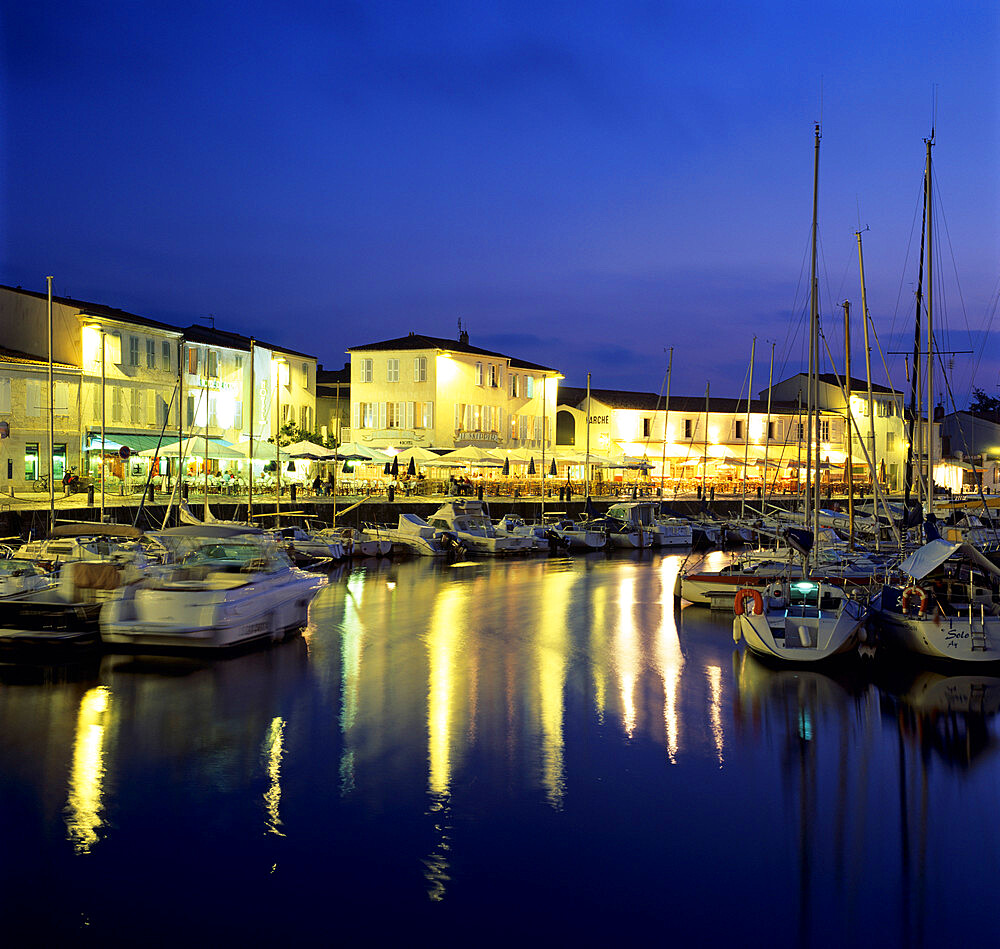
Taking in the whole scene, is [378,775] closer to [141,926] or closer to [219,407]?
[141,926]

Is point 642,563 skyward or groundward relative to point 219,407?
groundward

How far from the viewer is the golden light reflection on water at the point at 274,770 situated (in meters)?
12.3

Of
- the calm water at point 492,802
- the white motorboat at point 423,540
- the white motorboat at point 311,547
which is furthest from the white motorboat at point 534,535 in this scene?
the calm water at point 492,802

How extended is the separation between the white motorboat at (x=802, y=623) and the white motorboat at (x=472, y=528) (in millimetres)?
26445

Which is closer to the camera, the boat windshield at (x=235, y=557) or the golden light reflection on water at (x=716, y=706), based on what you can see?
the golden light reflection on water at (x=716, y=706)

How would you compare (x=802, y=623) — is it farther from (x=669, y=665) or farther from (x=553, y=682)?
(x=553, y=682)

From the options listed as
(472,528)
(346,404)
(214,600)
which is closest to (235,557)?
(214,600)

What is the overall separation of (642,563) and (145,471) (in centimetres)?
2823

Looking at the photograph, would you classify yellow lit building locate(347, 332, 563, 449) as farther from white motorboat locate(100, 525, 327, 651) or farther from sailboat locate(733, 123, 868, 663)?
sailboat locate(733, 123, 868, 663)

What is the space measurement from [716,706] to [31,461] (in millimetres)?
42049

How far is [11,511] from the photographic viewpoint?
3825 cm

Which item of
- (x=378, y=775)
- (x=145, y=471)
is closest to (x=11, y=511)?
(x=145, y=471)

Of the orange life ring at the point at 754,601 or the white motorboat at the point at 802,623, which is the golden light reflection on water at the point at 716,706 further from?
the orange life ring at the point at 754,601

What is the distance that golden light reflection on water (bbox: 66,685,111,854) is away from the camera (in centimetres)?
1175
